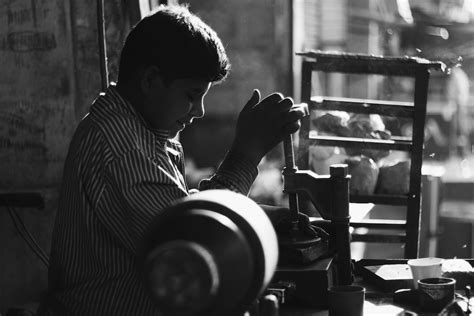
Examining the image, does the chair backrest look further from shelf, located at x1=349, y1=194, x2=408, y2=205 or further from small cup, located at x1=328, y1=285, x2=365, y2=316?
small cup, located at x1=328, y1=285, x2=365, y2=316

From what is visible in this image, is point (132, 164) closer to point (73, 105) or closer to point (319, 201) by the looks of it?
point (319, 201)

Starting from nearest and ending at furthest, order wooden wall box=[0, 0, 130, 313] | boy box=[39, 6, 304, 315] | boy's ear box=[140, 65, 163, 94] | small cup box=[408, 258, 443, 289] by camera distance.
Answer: boy box=[39, 6, 304, 315] < boy's ear box=[140, 65, 163, 94] < small cup box=[408, 258, 443, 289] < wooden wall box=[0, 0, 130, 313]

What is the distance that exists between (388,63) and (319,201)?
1.71 metres

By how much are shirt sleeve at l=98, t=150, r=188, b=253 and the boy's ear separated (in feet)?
0.70

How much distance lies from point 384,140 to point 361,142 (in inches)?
5.5

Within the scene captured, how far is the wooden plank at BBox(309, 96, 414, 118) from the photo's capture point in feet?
13.4

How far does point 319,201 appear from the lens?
2.53 m

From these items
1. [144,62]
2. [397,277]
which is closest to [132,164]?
[144,62]

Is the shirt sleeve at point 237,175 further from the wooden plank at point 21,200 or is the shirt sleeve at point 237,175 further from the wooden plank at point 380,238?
the wooden plank at point 380,238

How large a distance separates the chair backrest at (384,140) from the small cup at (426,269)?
1441 millimetres

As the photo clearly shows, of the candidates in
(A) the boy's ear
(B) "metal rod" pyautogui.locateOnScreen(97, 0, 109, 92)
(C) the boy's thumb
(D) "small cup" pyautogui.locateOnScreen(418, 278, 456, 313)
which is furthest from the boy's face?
(B) "metal rod" pyautogui.locateOnScreen(97, 0, 109, 92)

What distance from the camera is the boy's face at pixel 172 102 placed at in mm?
1966

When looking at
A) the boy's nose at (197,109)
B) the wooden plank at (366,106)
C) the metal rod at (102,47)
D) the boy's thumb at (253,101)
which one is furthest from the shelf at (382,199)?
the boy's nose at (197,109)

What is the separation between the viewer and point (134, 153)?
6.05 ft
